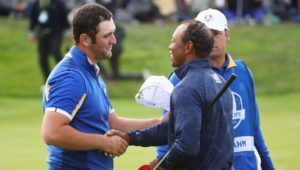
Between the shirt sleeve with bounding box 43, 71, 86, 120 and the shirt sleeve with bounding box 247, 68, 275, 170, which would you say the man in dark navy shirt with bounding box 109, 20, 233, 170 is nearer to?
the shirt sleeve with bounding box 43, 71, 86, 120

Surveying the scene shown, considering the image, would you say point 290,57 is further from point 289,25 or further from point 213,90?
point 213,90

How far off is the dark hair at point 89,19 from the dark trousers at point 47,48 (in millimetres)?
16636

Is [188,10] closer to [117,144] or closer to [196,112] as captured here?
[117,144]

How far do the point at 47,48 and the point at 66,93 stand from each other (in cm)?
1750

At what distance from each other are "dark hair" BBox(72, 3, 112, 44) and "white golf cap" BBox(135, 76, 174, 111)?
1.69 ft

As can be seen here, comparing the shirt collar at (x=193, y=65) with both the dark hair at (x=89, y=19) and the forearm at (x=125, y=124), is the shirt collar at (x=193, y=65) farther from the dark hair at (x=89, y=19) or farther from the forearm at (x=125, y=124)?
the forearm at (x=125, y=124)

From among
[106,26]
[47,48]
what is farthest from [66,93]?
[47,48]

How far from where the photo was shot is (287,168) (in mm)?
12898

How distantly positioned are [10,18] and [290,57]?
34.7 ft

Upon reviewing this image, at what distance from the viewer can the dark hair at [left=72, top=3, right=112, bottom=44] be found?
6.42 m

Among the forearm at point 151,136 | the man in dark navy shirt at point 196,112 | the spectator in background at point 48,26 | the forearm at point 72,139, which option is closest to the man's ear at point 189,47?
the man in dark navy shirt at point 196,112

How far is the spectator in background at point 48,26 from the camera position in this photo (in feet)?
75.9

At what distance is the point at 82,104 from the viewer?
6.37 meters

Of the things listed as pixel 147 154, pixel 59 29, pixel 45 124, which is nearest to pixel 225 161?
pixel 45 124
